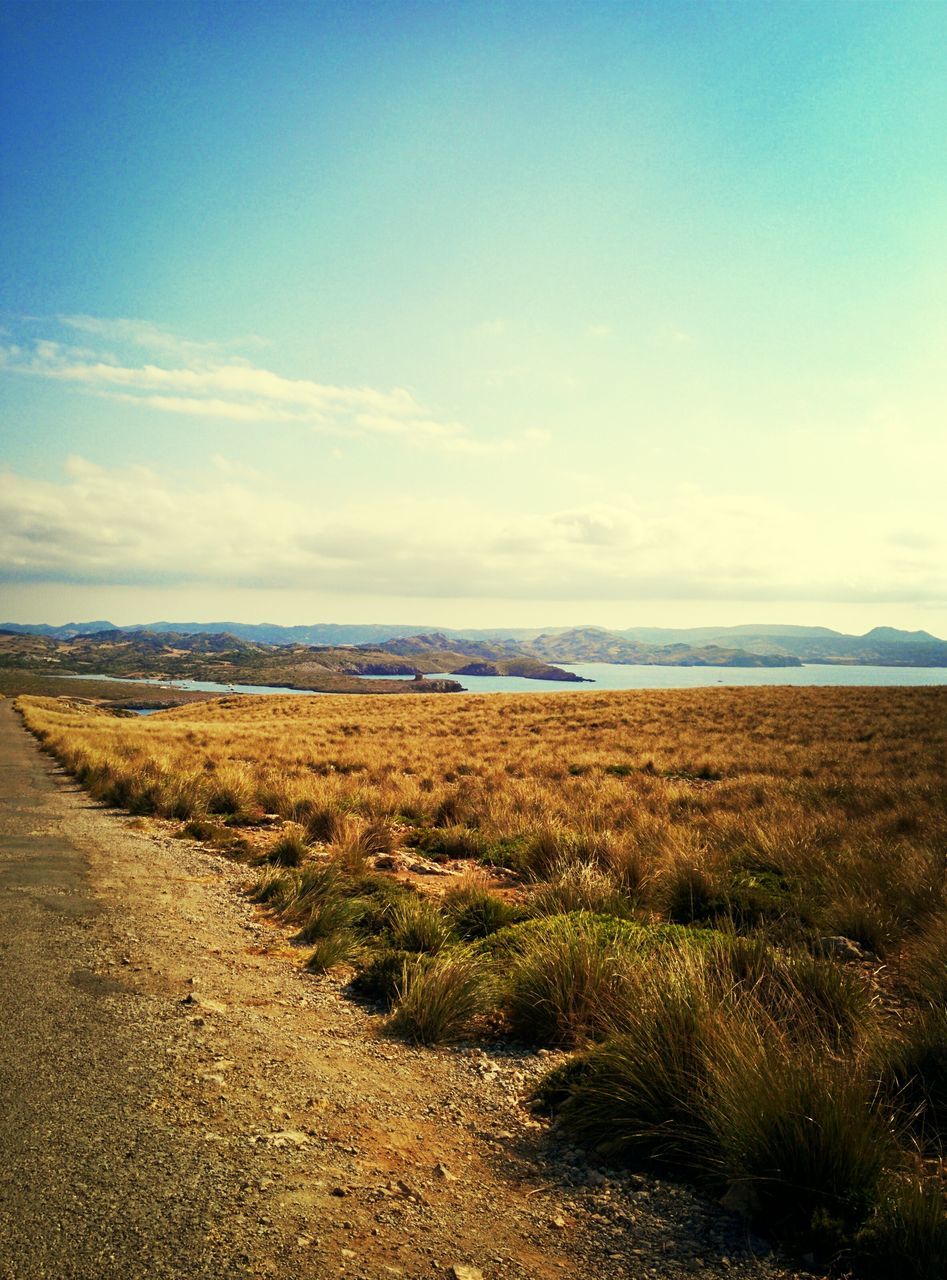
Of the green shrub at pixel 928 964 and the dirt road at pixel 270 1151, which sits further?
the green shrub at pixel 928 964

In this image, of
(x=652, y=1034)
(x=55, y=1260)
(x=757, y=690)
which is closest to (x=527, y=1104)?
(x=652, y=1034)

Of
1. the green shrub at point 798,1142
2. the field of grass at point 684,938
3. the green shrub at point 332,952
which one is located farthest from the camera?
the green shrub at point 332,952

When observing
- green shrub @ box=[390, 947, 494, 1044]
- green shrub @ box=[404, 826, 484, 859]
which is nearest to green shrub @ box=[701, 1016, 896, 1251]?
green shrub @ box=[390, 947, 494, 1044]

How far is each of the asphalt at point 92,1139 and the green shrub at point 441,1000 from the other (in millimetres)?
1715

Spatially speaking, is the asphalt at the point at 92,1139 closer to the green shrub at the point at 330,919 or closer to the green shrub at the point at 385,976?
the green shrub at the point at 385,976

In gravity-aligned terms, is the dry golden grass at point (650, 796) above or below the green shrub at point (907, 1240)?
below

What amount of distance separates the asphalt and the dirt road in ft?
0.03

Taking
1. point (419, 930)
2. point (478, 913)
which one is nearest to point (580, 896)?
point (478, 913)

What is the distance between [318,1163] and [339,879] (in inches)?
210

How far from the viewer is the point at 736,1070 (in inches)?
134

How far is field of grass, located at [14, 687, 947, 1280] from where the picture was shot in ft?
10.0

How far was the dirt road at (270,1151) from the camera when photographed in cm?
266

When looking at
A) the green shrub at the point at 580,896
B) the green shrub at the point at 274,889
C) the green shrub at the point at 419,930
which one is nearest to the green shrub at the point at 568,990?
the green shrub at the point at 419,930

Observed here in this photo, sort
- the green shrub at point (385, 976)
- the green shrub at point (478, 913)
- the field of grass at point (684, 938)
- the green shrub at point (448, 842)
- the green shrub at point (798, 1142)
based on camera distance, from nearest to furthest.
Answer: the green shrub at point (798, 1142) < the field of grass at point (684, 938) < the green shrub at point (385, 976) < the green shrub at point (478, 913) < the green shrub at point (448, 842)
